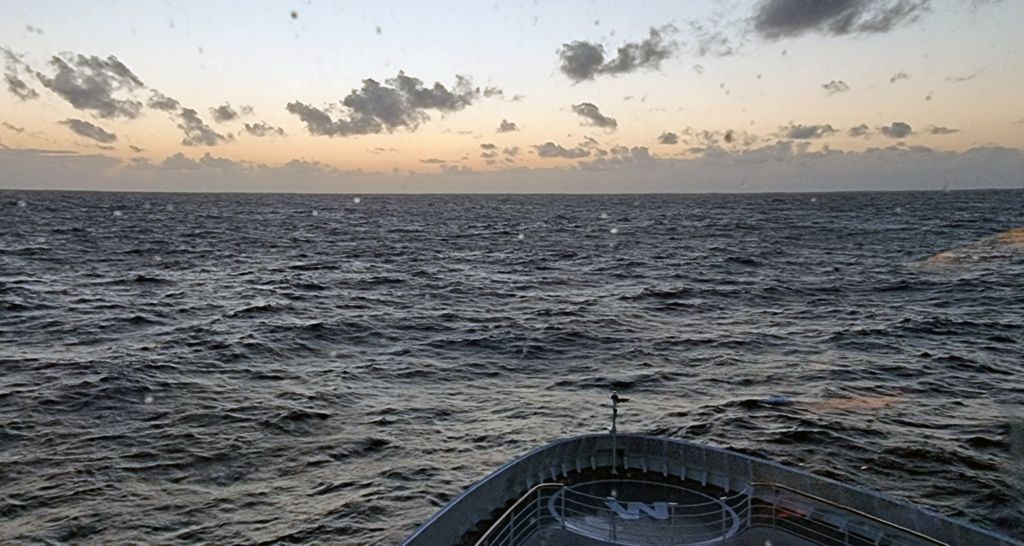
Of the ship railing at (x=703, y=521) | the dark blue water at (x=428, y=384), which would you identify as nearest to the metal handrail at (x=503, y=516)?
the ship railing at (x=703, y=521)

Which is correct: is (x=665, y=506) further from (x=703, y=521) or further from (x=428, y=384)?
(x=428, y=384)

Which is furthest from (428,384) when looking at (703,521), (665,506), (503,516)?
(503,516)

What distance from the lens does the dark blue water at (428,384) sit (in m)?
17.5

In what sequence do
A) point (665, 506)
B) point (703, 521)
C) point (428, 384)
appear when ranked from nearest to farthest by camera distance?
point (703, 521) < point (665, 506) < point (428, 384)

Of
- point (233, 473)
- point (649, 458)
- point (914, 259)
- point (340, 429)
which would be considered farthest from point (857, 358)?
point (914, 259)

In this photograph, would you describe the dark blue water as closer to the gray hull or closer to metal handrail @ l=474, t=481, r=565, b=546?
the gray hull

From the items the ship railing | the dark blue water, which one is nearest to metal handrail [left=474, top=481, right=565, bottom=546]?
Result: the ship railing

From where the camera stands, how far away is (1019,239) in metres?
86.8

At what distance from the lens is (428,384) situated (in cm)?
2723

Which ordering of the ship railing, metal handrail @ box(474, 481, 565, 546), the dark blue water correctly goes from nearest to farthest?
metal handrail @ box(474, 481, 565, 546) → the ship railing → the dark blue water

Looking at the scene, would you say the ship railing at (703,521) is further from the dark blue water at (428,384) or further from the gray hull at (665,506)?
the dark blue water at (428,384)

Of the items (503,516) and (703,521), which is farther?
(703,521)

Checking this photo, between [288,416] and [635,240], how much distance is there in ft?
274

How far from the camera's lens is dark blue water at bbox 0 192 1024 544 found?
17.5 m
